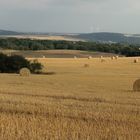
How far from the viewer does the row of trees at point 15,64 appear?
165 ft

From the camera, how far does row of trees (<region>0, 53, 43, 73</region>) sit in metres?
50.2

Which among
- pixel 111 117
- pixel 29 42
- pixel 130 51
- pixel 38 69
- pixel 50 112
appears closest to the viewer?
pixel 111 117

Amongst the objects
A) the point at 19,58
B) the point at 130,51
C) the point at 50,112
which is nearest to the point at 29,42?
the point at 130,51

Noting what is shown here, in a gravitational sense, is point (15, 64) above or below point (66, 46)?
below

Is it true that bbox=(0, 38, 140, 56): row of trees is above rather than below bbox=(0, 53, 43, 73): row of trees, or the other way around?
above

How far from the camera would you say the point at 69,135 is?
8.56 meters

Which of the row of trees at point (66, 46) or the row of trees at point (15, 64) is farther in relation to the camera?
the row of trees at point (66, 46)

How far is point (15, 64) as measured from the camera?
50.5 m

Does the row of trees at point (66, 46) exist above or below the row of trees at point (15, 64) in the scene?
above

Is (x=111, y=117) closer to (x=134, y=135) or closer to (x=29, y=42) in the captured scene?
(x=134, y=135)

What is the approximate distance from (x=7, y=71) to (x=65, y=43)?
57020 millimetres

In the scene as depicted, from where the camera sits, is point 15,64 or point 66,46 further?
point 66,46

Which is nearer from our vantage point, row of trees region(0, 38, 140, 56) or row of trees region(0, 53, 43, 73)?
row of trees region(0, 53, 43, 73)

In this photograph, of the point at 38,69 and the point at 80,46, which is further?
the point at 80,46
